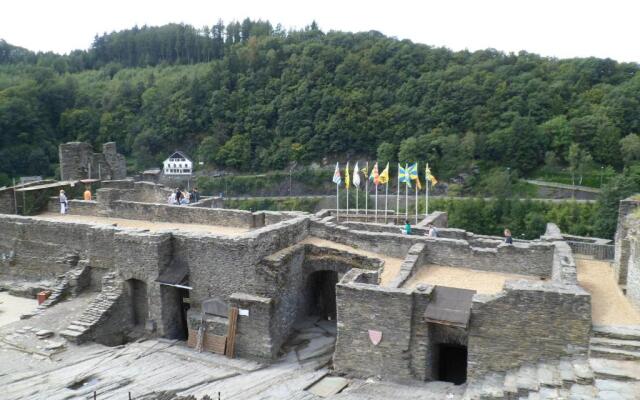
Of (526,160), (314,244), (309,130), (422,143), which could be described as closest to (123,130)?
(309,130)

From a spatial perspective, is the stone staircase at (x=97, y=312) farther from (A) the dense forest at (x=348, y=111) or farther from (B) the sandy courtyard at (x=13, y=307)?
(A) the dense forest at (x=348, y=111)

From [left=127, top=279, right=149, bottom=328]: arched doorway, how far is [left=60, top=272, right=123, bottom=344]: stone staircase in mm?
368

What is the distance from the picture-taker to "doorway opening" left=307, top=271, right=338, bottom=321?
18016 millimetres

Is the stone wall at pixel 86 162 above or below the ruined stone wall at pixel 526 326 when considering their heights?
above

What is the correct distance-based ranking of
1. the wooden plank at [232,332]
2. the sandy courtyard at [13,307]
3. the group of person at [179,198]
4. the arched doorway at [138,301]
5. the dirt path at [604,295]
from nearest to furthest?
the dirt path at [604,295], the wooden plank at [232,332], the arched doorway at [138,301], the sandy courtyard at [13,307], the group of person at [179,198]

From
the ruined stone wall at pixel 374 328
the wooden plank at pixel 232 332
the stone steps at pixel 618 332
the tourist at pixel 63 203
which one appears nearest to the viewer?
the stone steps at pixel 618 332

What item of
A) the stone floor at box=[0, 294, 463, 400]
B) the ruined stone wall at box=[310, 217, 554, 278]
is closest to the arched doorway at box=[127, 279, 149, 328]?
the stone floor at box=[0, 294, 463, 400]

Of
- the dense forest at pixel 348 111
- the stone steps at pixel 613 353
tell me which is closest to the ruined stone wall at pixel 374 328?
the stone steps at pixel 613 353

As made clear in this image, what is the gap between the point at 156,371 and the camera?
1421 cm

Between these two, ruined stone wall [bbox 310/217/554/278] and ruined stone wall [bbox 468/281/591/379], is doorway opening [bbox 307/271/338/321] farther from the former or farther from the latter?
ruined stone wall [bbox 468/281/591/379]

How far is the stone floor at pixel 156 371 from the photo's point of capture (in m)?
12.8

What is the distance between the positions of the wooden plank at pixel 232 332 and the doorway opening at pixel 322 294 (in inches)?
131

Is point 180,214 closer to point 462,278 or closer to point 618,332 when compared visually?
point 462,278

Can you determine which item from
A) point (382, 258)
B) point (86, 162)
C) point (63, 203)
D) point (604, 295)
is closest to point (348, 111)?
point (86, 162)
